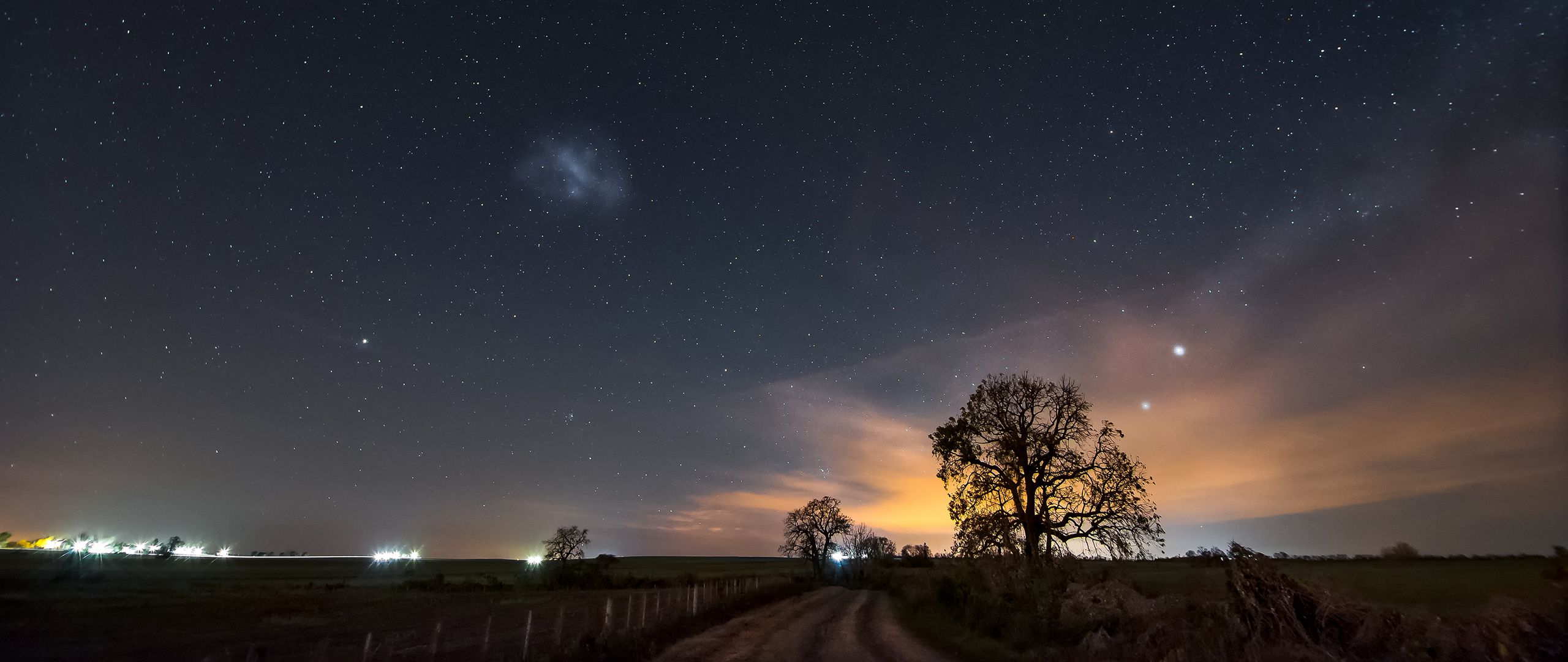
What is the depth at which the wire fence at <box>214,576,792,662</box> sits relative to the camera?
1830cm

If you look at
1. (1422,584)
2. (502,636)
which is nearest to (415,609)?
(502,636)

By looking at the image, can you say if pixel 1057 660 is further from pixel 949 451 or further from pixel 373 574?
pixel 373 574

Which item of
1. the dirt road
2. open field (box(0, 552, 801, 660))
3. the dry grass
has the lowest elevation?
open field (box(0, 552, 801, 660))

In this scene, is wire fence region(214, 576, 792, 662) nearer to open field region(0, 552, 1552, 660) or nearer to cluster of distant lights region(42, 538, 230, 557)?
open field region(0, 552, 1552, 660)

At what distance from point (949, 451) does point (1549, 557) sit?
21856 millimetres

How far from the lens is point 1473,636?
31.7ft

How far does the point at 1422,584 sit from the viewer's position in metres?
22.8

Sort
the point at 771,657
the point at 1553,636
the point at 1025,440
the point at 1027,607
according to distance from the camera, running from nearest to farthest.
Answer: the point at 1553,636 → the point at 771,657 → the point at 1027,607 → the point at 1025,440

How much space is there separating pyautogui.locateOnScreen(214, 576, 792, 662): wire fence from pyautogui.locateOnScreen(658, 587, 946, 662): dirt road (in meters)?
2.15

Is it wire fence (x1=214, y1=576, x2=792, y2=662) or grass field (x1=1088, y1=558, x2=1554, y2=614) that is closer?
grass field (x1=1088, y1=558, x2=1554, y2=614)

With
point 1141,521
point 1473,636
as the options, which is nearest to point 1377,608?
point 1473,636

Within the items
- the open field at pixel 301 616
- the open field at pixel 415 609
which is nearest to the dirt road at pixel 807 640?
the open field at pixel 415 609

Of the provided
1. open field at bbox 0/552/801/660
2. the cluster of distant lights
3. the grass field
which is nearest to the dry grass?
the grass field

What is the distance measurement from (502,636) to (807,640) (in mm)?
19016
